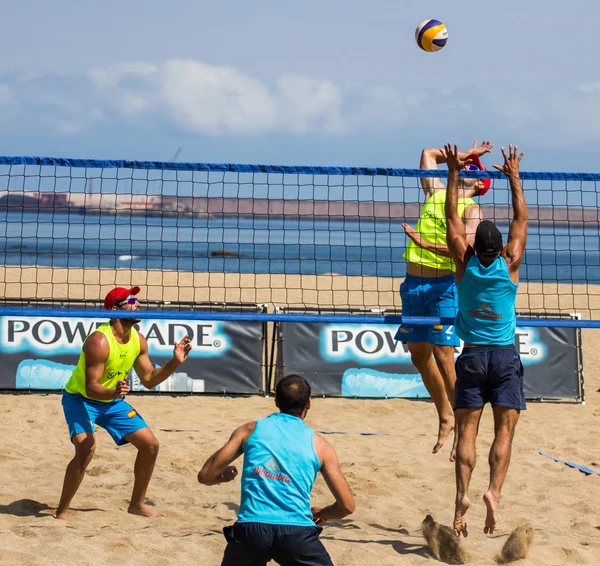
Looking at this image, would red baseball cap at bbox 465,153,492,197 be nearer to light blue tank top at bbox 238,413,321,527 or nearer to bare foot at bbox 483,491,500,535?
bare foot at bbox 483,491,500,535

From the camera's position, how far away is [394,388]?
1098 cm

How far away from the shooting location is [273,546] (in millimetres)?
3832

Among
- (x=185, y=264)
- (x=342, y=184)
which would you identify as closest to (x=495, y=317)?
(x=342, y=184)

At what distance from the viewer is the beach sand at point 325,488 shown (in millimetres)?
5426

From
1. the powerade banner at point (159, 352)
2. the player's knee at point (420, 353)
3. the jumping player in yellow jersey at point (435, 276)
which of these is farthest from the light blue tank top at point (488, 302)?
the powerade banner at point (159, 352)

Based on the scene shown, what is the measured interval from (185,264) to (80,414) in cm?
3160

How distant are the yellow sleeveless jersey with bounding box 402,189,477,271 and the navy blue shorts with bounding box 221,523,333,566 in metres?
3.08

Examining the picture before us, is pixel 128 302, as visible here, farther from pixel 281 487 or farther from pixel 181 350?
pixel 281 487

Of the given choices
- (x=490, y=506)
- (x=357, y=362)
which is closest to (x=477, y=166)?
(x=490, y=506)

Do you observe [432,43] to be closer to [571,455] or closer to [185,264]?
[571,455]

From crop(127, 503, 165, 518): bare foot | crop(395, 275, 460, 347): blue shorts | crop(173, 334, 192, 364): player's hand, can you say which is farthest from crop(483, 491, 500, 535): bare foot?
crop(127, 503, 165, 518): bare foot

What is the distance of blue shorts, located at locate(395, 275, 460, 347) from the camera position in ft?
21.5

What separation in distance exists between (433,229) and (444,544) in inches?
89.4

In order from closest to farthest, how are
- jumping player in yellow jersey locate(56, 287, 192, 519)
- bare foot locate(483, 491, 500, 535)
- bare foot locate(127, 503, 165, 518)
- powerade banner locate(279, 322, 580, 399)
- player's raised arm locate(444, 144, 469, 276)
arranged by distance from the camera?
bare foot locate(483, 491, 500, 535), player's raised arm locate(444, 144, 469, 276), jumping player in yellow jersey locate(56, 287, 192, 519), bare foot locate(127, 503, 165, 518), powerade banner locate(279, 322, 580, 399)
